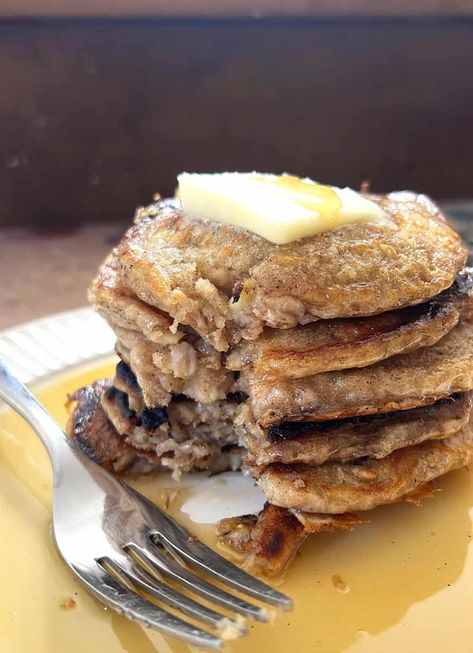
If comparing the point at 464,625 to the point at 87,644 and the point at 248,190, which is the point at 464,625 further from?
the point at 248,190

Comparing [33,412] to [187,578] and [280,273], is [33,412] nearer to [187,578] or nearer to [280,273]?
[187,578]

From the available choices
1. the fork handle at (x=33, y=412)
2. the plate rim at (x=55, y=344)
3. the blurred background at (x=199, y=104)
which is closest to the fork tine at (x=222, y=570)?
the fork handle at (x=33, y=412)

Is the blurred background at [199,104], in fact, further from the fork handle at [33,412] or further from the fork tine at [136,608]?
the fork tine at [136,608]

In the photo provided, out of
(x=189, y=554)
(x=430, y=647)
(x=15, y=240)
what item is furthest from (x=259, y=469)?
(x=15, y=240)

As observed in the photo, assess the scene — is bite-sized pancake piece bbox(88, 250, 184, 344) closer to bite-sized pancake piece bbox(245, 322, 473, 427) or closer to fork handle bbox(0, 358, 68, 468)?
bite-sized pancake piece bbox(245, 322, 473, 427)

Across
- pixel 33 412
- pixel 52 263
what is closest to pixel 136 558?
pixel 33 412
